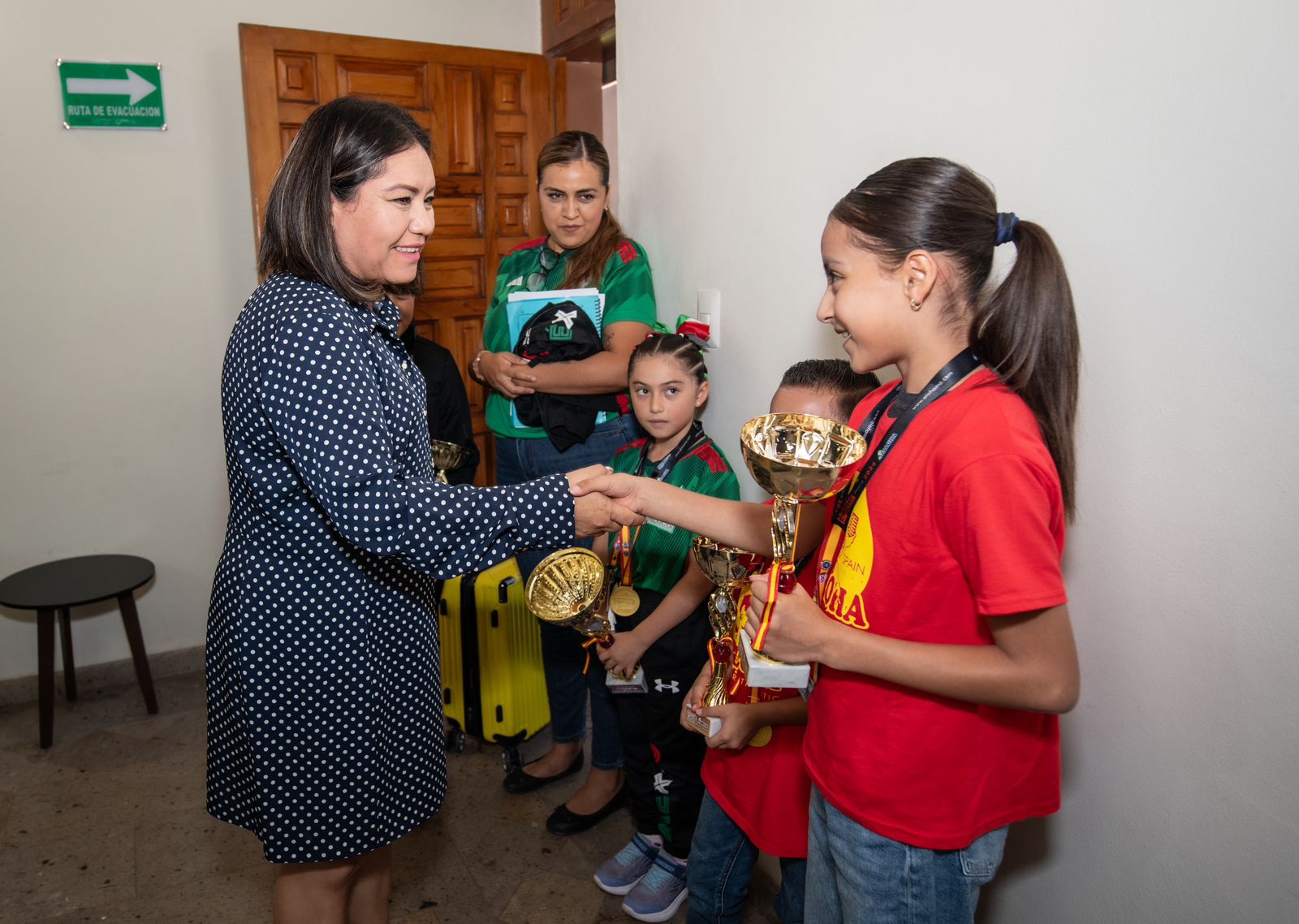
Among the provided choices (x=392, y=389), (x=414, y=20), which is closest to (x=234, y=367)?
(x=392, y=389)

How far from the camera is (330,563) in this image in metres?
1.43

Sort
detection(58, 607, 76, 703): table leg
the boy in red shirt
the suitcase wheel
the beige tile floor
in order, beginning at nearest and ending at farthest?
1. the boy in red shirt
2. the beige tile floor
3. the suitcase wheel
4. detection(58, 607, 76, 703): table leg

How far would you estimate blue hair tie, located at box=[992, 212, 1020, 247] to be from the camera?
1.16 metres

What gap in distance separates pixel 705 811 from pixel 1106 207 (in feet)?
4.52

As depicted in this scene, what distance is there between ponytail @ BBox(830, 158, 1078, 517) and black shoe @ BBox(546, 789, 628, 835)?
1.80 m

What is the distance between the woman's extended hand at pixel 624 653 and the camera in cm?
206

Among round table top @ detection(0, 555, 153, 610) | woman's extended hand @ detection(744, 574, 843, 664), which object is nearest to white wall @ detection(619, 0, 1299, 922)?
woman's extended hand @ detection(744, 574, 843, 664)

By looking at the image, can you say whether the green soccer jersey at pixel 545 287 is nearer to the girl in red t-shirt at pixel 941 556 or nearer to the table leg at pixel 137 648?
the girl in red t-shirt at pixel 941 556

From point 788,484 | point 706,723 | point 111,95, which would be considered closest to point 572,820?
point 706,723

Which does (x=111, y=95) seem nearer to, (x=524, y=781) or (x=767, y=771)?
(x=524, y=781)

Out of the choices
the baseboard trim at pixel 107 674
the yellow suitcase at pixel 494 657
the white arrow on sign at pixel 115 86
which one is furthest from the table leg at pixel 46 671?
the white arrow on sign at pixel 115 86

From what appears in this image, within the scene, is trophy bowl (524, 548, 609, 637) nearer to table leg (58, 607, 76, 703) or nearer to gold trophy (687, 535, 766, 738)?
gold trophy (687, 535, 766, 738)

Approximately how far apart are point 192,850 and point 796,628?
7.20ft

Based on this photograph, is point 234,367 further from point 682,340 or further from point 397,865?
point 397,865
